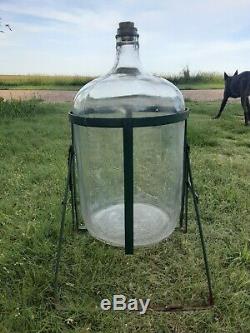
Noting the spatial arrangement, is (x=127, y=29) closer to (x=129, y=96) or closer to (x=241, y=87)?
(x=129, y=96)

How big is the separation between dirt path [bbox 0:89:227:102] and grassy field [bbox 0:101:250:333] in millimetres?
5599

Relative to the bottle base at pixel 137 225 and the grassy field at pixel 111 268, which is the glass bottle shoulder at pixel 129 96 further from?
the grassy field at pixel 111 268

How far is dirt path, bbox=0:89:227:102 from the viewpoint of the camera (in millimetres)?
8664

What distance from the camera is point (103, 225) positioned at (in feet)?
6.43

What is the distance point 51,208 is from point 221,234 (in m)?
1.14

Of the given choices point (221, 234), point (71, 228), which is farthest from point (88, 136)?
point (221, 234)

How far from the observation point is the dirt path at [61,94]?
8664mm

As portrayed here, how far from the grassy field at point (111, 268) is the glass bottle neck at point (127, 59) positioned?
984 mm

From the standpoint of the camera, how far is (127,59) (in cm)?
164

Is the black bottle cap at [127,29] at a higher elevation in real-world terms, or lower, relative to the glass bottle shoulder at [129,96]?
higher

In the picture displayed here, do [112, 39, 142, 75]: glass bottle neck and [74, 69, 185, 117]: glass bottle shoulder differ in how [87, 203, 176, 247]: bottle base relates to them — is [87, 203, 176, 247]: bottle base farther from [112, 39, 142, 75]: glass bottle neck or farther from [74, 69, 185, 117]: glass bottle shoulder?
[112, 39, 142, 75]: glass bottle neck

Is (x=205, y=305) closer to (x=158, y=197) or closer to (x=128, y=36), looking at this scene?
(x=158, y=197)

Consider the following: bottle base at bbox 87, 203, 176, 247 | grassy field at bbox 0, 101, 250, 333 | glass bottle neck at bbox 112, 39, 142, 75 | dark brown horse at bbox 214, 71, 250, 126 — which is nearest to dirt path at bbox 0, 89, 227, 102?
dark brown horse at bbox 214, 71, 250, 126

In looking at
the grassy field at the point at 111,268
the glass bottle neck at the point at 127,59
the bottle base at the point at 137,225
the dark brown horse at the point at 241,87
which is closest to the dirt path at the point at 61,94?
the dark brown horse at the point at 241,87
